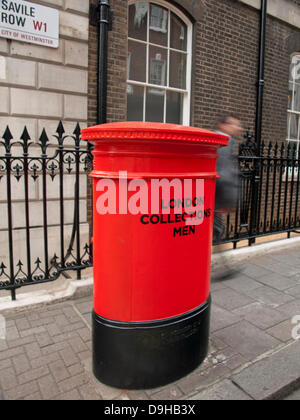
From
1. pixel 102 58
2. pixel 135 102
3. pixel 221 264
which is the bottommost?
pixel 221 264

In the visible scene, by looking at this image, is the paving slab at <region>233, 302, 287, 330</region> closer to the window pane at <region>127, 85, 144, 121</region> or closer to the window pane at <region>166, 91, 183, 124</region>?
the window pane at <region>127, 85, 144, 121</region>

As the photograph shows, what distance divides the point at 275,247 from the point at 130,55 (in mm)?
4229

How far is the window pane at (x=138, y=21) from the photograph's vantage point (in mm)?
6113

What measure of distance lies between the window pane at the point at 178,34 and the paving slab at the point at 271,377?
6026 mm

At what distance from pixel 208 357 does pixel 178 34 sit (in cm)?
617

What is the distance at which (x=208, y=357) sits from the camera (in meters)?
2.62

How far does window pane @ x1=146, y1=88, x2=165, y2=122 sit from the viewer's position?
256 inches

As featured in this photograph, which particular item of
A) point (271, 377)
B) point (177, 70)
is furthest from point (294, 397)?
point (177, 70)

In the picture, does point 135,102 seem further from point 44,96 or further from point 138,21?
point 44,96

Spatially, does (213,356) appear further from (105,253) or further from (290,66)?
(290,66)

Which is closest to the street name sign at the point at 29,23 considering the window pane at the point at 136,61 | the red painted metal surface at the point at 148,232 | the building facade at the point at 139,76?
the building facade at the point at 139,76

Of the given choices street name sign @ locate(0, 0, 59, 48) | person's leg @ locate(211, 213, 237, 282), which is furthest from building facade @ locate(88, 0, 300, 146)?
person's leg @ locate(211, 213, 237, 282)

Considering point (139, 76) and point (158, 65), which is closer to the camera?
point (139, 76)

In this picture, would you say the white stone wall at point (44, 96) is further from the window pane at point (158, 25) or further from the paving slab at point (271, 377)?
the paving slab at point (271, 377)
